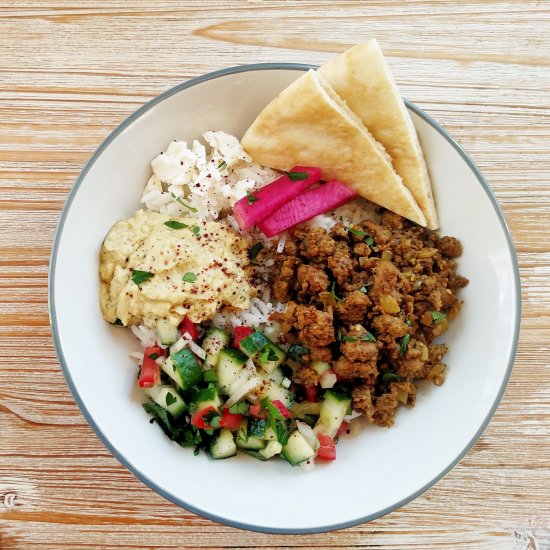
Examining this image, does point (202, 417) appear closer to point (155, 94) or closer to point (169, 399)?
point (169, 399)

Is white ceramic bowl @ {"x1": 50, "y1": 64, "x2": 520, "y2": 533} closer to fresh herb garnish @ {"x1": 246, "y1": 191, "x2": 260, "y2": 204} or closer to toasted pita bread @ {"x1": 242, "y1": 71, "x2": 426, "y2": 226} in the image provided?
toasted pita bread @ {"x1": 242, "y1": 71, "x2": 426, "y2": 226}

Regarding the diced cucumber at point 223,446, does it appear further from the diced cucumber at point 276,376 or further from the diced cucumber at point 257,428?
the diced cucumber at point 276,376

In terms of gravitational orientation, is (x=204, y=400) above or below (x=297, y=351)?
below

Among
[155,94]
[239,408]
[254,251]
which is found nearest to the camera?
[239,408]

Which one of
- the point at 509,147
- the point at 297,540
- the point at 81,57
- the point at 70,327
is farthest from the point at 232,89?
the point at 297,540

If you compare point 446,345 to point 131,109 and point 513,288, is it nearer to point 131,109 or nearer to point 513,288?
point 513,288

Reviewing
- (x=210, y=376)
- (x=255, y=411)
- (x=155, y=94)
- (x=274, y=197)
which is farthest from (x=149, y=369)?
(x=155, y=94)
